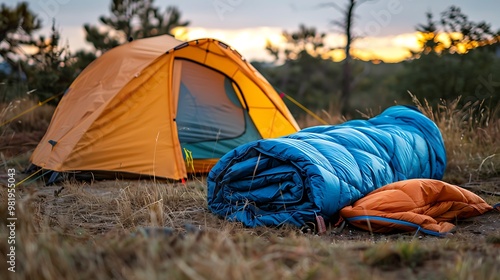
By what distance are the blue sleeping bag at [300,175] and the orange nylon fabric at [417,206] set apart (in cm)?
16

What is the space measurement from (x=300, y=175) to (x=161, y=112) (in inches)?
113

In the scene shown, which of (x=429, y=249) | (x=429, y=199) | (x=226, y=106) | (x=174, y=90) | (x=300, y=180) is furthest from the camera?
(x=226, y=106)

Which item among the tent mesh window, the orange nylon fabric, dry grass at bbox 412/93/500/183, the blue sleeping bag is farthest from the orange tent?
the orange nylon fabric

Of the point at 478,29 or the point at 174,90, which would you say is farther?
the point at 478,29

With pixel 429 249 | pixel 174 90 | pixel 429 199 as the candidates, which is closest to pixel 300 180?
pixel 429 199

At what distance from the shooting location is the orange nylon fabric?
3.96 metres

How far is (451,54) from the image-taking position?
44.3 ft

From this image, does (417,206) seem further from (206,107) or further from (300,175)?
(206,107)

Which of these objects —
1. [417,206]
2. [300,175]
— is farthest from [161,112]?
[417,206]

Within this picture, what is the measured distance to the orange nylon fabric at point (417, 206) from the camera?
396cm

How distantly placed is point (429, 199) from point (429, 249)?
175 cm

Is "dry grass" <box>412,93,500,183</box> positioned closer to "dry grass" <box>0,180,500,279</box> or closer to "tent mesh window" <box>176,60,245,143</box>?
"tent mesh window" <box>176,60,245,143</box>

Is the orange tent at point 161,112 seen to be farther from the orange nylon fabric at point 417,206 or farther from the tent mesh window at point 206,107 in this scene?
the orange nylon fabric at point 417,206

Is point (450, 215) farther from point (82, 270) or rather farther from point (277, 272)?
point (82, 270)
